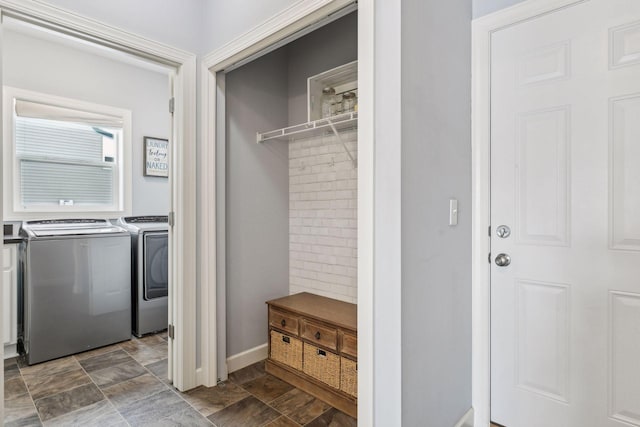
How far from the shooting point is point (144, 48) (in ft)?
6.40

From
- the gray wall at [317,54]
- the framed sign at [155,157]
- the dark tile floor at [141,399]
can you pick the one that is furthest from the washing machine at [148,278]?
the gray wall at [317,54]

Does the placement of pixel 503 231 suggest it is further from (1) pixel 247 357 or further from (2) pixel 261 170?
(1) pixel 247 357

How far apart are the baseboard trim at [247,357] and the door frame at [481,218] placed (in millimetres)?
1466

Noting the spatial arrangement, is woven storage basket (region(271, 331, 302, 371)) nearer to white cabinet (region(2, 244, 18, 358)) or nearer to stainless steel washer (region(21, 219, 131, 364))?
stainless steel washer (region(21, 219, 131, 364))

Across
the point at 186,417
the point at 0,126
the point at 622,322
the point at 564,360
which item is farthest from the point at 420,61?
the point at 186,417

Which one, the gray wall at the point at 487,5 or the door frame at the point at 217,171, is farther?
the gray wall at the point at 487,5

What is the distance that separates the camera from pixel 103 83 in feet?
11.1

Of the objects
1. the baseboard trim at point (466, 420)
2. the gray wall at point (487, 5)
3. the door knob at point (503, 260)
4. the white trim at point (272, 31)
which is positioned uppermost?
the gray wall at point (487, 5)

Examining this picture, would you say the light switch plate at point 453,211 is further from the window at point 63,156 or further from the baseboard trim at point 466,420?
the window at point 63,156

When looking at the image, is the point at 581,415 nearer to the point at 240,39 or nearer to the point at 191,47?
the point at 240,39

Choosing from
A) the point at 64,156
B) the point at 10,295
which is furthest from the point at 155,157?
the point at 10,295

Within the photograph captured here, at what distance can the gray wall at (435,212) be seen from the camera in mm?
1287

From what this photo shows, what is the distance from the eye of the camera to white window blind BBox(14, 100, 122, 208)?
305cm

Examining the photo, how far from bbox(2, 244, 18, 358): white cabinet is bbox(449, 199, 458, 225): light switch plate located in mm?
3190
